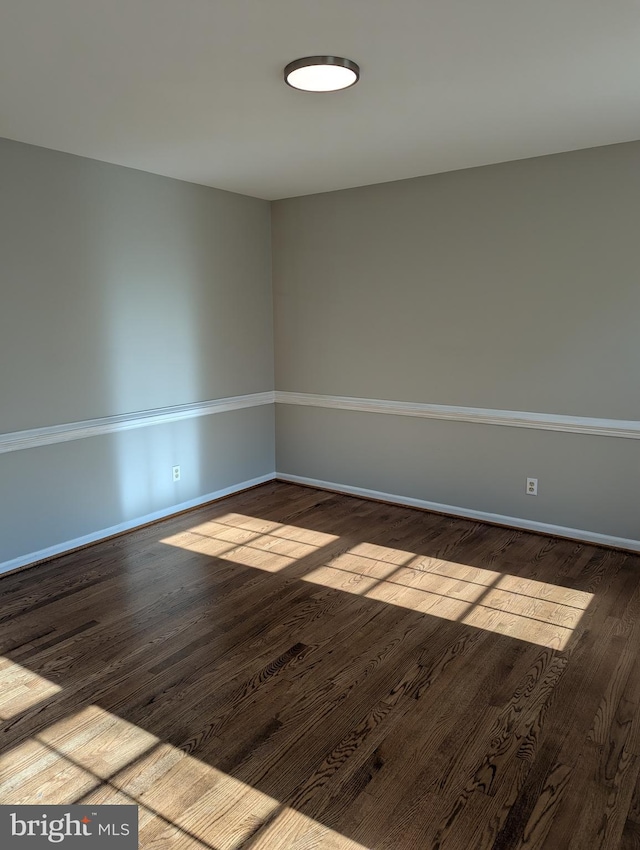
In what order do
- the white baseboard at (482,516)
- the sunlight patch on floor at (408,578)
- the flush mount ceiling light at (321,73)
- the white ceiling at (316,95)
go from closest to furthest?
the white ceiling at (316,95) → the flush mount ceiling light at (321,73) → the sunlight patch on floor at (408,578) → the white baseboard at (482,516)

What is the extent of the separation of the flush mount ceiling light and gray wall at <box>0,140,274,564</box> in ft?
5.93

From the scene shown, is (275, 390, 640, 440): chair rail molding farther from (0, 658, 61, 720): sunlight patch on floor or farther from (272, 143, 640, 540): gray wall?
(0, 658, 61, 720): sunlight patch on floor

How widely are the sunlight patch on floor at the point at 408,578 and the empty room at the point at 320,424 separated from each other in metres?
0.02

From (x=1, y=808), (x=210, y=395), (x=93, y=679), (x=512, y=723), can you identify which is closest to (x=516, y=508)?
(x=512, y=723)

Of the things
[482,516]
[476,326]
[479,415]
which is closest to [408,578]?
[482,516]

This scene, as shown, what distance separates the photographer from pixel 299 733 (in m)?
2.23

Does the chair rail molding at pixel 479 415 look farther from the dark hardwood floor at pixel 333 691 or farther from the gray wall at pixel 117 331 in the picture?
the dark hardwood floor at pixel 333 691

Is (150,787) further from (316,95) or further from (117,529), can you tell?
(316,95)

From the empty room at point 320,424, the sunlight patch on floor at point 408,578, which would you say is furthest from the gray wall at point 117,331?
the sunlight patch on floor at point 408,578

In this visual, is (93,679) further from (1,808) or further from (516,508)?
(516,508)

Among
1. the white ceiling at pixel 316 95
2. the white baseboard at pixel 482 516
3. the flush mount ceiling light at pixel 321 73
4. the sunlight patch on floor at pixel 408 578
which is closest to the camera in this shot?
the white ceiling at pixel 316 95

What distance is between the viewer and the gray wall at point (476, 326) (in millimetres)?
3709

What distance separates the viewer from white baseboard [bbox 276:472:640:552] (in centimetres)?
389

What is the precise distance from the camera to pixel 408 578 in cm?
350
